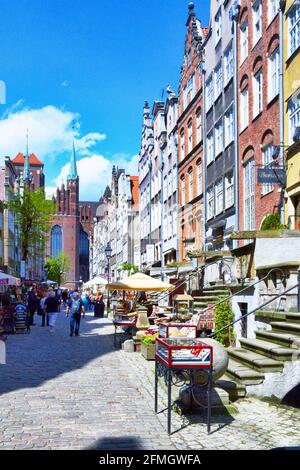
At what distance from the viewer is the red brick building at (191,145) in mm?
31750

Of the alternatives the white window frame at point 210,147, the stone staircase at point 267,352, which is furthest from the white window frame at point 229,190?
the stone staircase at point 267,352

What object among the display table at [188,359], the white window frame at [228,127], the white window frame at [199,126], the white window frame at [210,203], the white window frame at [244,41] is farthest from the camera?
the white window frame at [199,126]

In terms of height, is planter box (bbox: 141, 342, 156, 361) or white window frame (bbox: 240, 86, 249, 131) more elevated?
white window frame (bbox: 240, 86, 249, 131)

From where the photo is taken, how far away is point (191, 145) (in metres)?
33.8

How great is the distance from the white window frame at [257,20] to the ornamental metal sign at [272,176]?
20.6 feet

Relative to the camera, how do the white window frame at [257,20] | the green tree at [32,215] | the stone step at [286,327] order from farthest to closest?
1. the green tree at [32,215]
2. the white window frame at [257,20]
3. the stone step at [286,327]

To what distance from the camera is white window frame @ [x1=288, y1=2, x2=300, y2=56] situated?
58.7ft

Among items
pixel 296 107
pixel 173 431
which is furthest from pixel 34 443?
pixel 296 107

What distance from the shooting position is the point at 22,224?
154 ft

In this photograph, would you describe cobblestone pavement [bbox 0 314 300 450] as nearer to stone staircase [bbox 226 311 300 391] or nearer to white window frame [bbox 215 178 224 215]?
stone staircase [bbox 226 311 300 391]

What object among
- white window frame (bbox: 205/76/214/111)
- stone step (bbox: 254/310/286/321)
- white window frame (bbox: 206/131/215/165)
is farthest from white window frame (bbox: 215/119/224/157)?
stone step (bbox: 254/310/286/321)

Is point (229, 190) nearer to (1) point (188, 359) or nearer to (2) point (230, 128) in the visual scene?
(2) point (230, 128)

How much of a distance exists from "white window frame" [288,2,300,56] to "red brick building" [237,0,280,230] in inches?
41.3

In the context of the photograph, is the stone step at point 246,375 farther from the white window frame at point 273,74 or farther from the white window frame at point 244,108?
the white window frame at point 244,108
